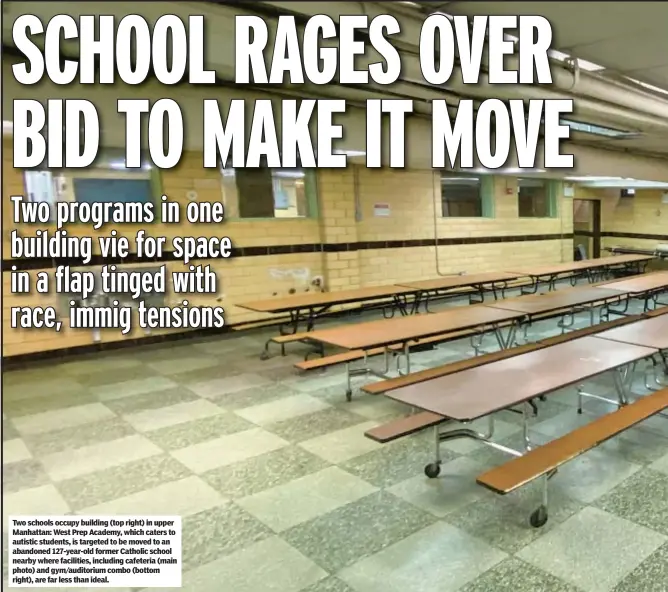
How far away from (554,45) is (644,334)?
75.8 inches

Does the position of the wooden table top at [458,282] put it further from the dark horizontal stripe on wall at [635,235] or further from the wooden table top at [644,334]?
the dark horizontal stripe on wall at [635,235]

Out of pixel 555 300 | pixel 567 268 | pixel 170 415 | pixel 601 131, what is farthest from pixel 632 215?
pixel 170 415

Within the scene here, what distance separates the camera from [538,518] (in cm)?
210

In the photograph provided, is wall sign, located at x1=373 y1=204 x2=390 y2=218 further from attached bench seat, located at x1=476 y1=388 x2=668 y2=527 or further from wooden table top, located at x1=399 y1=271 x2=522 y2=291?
attached bench seat, located at x1=476 y1=388 x2=668 y2=527

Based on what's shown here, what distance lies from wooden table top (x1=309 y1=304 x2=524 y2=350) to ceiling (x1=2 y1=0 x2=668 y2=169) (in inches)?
46.2

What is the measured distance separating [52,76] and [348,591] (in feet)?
5.98

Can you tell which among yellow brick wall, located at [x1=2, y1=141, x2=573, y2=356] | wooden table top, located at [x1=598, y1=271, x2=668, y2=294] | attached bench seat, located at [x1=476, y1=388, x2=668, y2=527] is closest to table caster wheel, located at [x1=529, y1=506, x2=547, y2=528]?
attached bench seat, located at [x1=476, y1=388, x2=668, y2=527]

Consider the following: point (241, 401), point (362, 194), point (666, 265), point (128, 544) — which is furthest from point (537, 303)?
point (666, 265)

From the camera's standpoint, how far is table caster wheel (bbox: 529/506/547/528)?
210 cm

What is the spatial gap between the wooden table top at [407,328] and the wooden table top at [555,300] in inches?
8.8

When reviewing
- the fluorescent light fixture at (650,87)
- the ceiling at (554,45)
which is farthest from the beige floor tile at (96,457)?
the fluorescent light fixture at (650,87)

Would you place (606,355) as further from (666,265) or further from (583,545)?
(666,265)

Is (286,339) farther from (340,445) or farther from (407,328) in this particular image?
(340,445)

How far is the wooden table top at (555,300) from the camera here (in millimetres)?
4316
